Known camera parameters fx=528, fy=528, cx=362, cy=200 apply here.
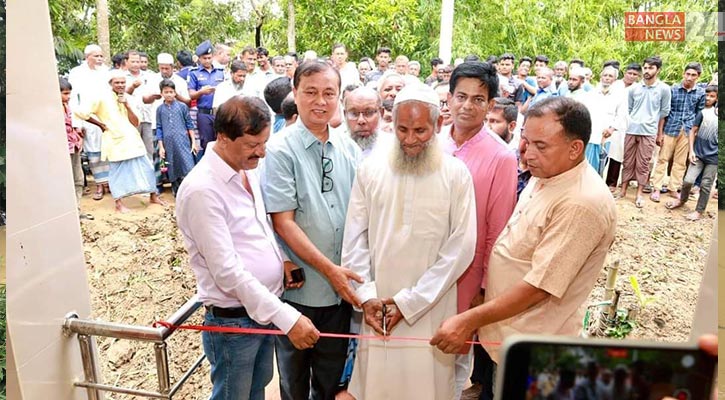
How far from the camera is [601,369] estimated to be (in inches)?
23.4

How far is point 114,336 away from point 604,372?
153cm

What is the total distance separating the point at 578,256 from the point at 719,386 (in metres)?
0.56

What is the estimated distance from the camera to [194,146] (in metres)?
6.20

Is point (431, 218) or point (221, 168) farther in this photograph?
point (431, 218)

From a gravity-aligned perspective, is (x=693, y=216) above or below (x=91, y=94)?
below

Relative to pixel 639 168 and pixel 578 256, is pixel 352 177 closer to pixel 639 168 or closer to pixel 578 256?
pixel 578 256

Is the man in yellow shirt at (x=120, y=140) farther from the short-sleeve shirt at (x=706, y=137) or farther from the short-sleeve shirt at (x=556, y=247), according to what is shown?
the short-sleeve shirt at (x=706, y=137)

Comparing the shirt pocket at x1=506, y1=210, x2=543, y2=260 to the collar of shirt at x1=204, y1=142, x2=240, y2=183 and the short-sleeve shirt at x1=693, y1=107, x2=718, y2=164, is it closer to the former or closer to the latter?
the collar of shirt at x1=204, y1=142, x2=240, y2=183

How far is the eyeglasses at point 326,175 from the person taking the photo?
6.70 feet

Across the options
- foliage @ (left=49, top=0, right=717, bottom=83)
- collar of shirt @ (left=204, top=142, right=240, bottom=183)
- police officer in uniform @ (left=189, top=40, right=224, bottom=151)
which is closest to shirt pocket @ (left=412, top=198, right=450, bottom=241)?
collar of shirt @ (left=204, top=142, right=240, bottom=183)

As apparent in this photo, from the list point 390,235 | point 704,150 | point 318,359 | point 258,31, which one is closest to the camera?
point 390,235

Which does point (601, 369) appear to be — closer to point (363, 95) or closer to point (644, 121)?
point (363, 95)

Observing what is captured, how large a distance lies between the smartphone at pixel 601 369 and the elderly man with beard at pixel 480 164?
1.41 metres

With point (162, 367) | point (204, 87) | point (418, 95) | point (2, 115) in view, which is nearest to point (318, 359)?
point (162, 367)
